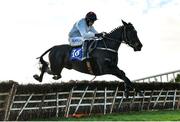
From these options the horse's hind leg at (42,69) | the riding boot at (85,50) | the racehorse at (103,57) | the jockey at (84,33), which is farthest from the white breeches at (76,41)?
the horse's hind leg at (42,69)

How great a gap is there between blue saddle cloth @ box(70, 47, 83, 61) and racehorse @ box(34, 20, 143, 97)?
10 cm

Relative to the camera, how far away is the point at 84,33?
14312 millimetres

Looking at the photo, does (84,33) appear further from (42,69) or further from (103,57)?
(42,69)

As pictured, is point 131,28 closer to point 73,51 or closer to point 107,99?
point 73,51

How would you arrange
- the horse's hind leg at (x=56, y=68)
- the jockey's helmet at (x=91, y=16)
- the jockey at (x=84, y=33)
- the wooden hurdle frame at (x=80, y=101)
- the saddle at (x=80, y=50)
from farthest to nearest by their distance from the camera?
the wooden hurdle frame at (x=80, y=101), the horse's hind leg at (x=56, y=68), the saddle at (x=80, y=50), the jockey at (x=84, y=33), the jockey's helmet at (x=91, y=16)

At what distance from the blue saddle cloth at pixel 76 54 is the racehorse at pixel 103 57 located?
0.33ft

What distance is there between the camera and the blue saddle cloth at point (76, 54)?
14.7 metres

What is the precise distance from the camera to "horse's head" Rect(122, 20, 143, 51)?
14.1 metres

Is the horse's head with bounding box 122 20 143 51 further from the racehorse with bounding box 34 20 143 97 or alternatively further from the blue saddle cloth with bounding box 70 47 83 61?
the blue saddle cloth with bounding box 70 47 83 61

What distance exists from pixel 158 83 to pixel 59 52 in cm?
1021

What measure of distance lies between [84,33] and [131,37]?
1.21 meters

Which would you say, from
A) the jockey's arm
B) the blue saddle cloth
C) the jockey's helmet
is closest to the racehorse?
the blue saddle cloth

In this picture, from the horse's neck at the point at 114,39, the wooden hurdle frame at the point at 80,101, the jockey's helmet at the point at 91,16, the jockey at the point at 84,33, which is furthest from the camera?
the wooden hurdle frame at the point at 80,101

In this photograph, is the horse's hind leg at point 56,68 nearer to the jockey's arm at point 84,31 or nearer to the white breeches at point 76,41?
the white breeches at point 76,41
